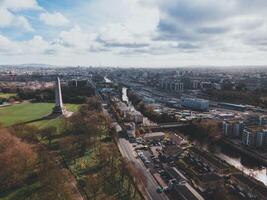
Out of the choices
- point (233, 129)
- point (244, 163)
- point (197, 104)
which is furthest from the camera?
point (197, 104)

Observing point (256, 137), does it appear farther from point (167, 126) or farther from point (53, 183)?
point (53, 183)

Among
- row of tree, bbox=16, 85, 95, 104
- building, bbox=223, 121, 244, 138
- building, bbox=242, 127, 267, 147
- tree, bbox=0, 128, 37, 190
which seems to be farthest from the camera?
row of tree, bbox=16, 85, 95, 104

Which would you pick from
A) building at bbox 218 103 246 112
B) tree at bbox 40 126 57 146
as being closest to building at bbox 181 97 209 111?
building at bbox 218 103 246 112

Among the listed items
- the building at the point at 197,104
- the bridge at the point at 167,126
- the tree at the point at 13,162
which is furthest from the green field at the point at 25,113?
the building at the point at 197,104

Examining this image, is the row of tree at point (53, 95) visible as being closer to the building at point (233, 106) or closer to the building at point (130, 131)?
the building at point (130, 131)

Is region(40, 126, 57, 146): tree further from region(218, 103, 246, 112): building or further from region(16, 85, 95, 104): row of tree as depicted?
region(218, 103, 246, 112): building

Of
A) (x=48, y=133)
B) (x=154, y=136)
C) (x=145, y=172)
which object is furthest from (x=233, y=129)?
(x=48, y=133)
